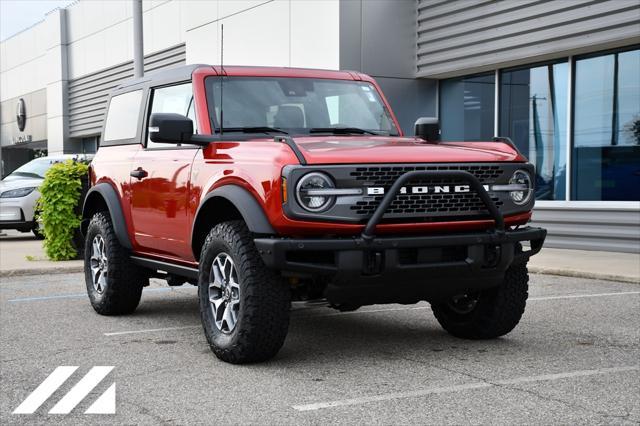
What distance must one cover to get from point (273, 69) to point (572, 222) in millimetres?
8800

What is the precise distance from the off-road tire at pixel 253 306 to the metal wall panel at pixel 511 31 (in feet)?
30.2

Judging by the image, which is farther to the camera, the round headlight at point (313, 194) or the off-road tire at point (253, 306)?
the off-road tire at point (253, 306)

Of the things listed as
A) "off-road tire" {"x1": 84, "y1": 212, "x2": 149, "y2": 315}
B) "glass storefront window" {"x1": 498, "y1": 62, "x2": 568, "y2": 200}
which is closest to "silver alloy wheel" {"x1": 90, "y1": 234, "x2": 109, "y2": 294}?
"off-road tire" {"x1": 84, "y1": 212, "x2": 149, "y2": 315}

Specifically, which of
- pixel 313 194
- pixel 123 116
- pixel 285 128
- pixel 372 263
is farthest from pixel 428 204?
pixel 123 116

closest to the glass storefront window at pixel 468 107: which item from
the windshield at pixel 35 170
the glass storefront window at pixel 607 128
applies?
the glass storefront window at pixel 607 128

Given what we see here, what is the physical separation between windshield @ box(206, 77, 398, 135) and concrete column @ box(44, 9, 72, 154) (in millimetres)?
30221

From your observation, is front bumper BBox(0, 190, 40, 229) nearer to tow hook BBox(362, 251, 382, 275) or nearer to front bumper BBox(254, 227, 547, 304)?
front bumper BBox(254, 227, 547, 304)

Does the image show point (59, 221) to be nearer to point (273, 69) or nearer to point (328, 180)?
point (273, 69)

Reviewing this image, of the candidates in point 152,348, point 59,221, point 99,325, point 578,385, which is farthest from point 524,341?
point 59,221

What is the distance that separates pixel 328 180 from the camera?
5.32 meters

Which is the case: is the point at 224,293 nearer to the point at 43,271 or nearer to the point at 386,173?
the point at 386,173

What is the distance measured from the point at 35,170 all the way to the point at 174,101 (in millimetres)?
11573

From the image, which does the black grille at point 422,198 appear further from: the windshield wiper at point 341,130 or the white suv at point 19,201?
the white suv at point 19,201

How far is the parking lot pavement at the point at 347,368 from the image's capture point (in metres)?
4.56
